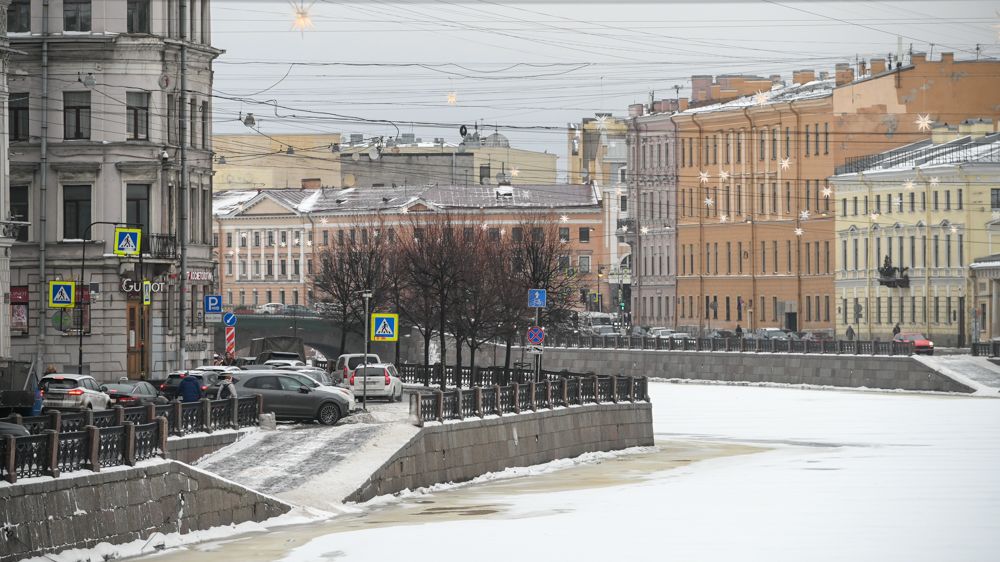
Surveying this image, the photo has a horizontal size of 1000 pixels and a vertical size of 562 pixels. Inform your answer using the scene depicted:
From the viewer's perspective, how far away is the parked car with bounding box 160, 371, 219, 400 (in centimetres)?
4762

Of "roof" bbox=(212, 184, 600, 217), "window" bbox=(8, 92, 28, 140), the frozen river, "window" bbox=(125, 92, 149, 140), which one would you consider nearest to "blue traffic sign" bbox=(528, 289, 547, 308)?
the frozen river

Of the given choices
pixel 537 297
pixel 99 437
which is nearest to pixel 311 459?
pixel 99 437

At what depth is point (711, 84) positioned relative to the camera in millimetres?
128250

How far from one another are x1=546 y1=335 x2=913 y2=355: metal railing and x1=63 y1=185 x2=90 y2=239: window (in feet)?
116

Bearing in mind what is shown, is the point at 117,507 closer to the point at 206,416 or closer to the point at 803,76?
the point at 206,416

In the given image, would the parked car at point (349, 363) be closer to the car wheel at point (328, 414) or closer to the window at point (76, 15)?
the window at point (76, 15)

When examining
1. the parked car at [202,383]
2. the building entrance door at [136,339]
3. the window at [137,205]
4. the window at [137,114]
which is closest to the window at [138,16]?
the window at [137,114]

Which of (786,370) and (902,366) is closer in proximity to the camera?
(902,366)

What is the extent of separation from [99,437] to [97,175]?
34.3m

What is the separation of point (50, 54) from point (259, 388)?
1992 centimetres

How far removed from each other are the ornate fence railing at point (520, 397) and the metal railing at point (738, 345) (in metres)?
30.1

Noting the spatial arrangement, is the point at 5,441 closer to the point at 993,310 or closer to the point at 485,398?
the point at 485,398

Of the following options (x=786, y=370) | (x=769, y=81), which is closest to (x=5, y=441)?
(x=786, y=370)

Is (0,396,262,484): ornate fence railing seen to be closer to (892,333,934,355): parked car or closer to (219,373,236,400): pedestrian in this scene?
(219,373,236,400): pedestrian
